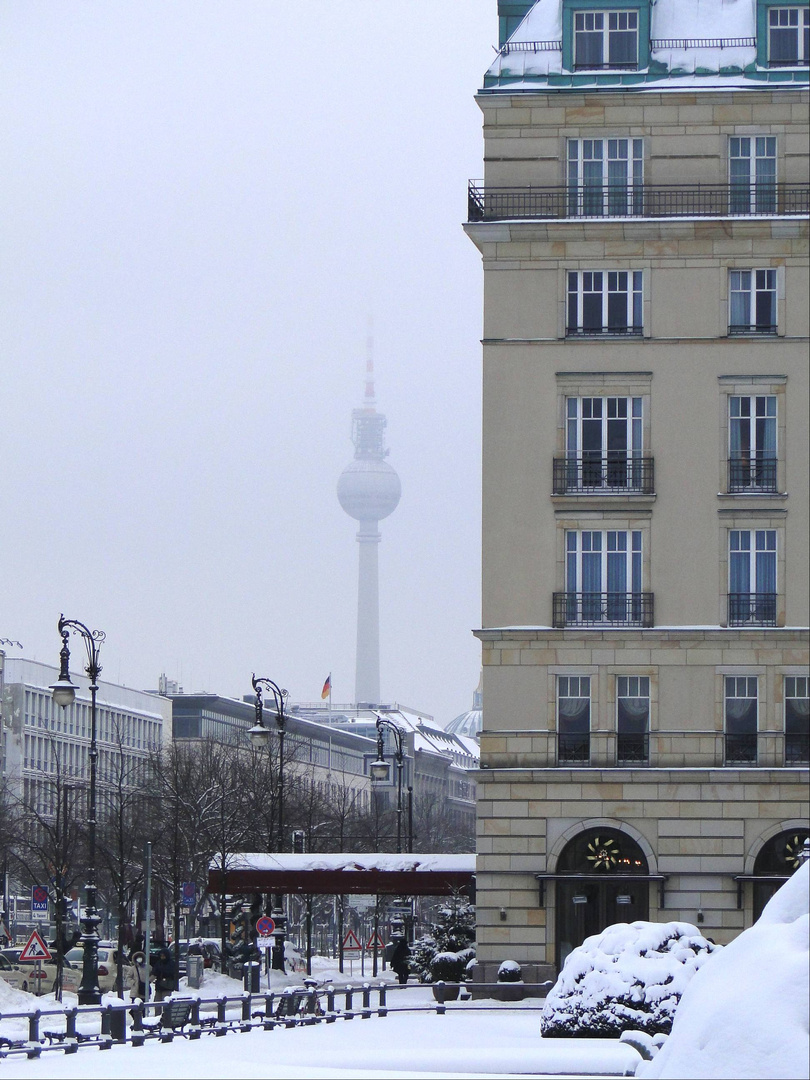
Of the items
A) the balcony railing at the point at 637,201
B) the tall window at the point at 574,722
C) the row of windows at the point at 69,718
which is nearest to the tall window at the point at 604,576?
the tall window at the point at 574,722

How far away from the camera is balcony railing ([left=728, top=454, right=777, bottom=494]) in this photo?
59.8 metres

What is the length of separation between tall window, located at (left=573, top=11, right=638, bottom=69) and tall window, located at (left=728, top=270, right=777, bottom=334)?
7.38 meters

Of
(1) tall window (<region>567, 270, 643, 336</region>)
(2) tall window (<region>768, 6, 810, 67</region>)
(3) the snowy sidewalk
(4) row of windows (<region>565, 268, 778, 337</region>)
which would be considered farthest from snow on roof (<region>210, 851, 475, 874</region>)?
(2) tall window (<region>768, 6, 810, 67</region>)

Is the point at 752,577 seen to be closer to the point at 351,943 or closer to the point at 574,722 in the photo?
the point at 574,722

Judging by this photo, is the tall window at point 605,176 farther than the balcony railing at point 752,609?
Yes

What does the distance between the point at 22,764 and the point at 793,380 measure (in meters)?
135

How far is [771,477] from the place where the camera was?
59719 millimetres

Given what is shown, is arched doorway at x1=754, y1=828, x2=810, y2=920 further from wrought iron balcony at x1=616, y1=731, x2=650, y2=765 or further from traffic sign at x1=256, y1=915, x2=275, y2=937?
traffic sign at x1=256, y1=915, x2=275, y2=937

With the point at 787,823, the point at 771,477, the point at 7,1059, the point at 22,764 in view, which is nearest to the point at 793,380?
the point at 771,477

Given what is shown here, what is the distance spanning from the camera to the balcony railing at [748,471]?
59.8 m

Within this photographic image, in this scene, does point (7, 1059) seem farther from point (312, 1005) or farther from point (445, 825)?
point (445, 825)

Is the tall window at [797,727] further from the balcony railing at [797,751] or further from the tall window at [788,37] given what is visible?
the tall window at [788,37]

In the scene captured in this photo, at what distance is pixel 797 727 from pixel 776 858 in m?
3.67

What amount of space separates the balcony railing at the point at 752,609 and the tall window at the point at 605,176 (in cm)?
1165
